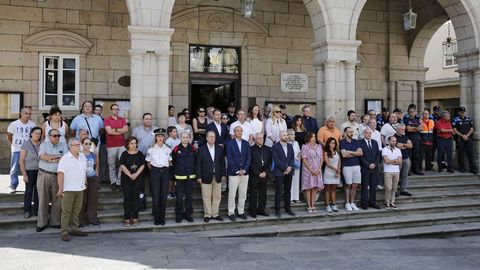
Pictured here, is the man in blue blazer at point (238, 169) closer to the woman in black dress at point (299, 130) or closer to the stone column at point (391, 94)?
the woman in black dress at point (299, 130)

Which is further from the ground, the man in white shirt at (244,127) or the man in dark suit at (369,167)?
the man in white shirt at (244,127)

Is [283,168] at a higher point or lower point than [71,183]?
higher

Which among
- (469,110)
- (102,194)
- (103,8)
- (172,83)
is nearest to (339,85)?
(469,110)

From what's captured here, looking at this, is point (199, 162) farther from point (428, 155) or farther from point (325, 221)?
point (428, 155)

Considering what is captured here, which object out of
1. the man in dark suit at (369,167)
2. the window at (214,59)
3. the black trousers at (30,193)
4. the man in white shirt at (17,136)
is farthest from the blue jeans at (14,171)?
the man in dark suit at (369,167)

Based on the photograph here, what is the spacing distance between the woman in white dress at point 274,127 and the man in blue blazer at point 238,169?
1012 mm

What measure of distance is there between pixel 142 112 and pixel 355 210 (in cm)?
477

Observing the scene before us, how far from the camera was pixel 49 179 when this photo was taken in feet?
25.3

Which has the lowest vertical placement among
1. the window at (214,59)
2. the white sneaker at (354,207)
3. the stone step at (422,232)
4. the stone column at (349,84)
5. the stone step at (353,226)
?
the stone step at (422,232)

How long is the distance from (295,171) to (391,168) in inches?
80.5

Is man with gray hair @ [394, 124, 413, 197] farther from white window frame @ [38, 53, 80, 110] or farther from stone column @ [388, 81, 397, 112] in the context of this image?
white window frame @ [38, 53, 80, 110]

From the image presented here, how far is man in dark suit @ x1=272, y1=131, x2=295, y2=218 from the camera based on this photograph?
28.8 ft

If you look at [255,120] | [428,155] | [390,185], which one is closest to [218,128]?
[255,120]

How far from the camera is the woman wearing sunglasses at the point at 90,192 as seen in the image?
7.75 metres
